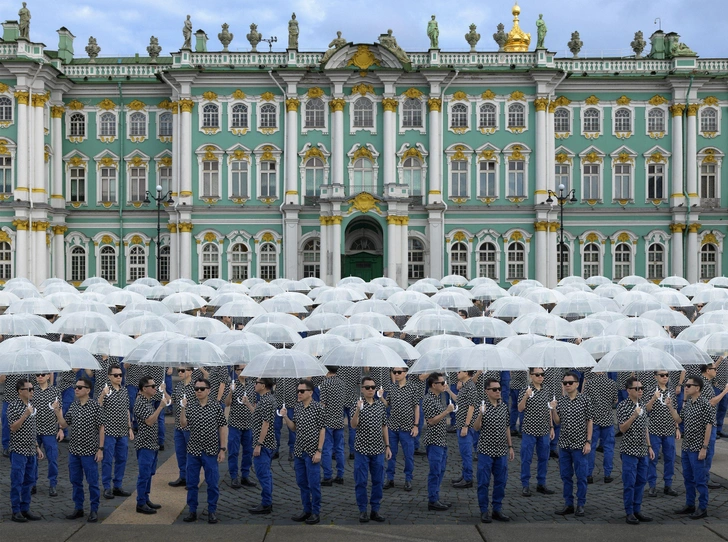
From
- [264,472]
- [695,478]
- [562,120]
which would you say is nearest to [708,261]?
[562,120]

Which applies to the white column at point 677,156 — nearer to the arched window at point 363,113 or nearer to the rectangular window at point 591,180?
the rectangular window at point 591,180

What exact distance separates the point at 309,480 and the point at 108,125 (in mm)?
42163

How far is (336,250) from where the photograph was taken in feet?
150

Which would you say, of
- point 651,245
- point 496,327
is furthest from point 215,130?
point 496,327

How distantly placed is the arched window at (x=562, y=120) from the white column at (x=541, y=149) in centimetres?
180

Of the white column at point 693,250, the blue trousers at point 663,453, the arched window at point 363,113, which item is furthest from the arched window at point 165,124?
the blue trousers at point 663,453

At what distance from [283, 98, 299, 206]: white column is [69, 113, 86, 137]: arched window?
1175cm

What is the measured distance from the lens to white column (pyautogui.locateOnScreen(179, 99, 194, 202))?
4762 cm

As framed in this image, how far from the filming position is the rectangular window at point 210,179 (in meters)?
48.3

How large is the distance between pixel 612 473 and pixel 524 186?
3506 cm

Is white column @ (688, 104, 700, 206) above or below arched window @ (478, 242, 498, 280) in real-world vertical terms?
above

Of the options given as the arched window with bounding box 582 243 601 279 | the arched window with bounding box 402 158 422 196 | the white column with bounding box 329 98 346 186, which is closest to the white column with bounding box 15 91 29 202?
the white column with bounding box 329 98 346 186

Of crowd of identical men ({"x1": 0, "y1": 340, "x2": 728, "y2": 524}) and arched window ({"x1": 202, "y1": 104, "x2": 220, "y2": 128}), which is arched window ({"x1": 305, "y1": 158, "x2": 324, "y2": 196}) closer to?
arched window ({"x1": 202, "y1": 104, "x2": 220, "y2": 128})

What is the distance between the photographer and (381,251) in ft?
161
